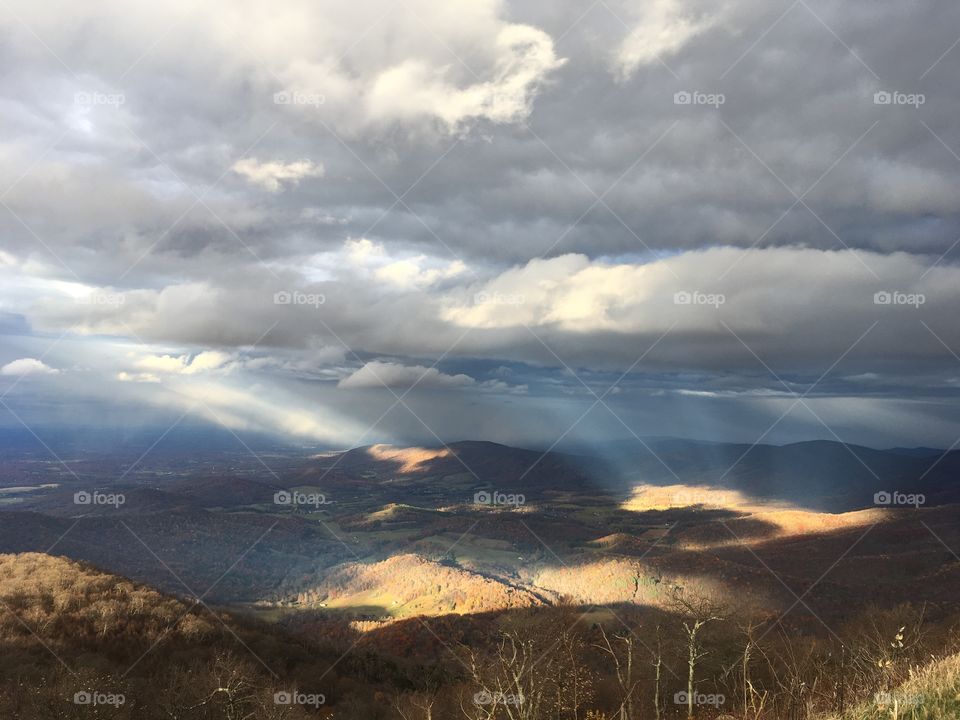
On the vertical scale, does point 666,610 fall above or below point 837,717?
below

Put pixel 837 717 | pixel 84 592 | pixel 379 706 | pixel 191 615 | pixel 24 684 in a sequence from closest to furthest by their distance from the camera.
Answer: pixel 837 717 < pixel 24 684 < pixel 379 706 < pixel 84 592 < pixel 191 615

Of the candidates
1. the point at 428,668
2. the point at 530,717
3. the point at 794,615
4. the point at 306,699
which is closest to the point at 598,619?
the point at 794,615

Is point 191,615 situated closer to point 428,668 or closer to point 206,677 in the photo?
point 206,677

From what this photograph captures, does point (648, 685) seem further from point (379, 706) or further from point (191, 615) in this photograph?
point (191, 615)

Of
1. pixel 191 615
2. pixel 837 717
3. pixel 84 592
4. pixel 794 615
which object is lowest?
pixel 794 615

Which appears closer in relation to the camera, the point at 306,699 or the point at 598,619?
the point at 306,699

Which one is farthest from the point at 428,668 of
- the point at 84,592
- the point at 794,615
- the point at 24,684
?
the point at 794,615

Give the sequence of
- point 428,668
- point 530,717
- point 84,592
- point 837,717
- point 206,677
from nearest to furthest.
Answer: point 837,717, point 530,717, point 206,677, point 84,592, point 428,668

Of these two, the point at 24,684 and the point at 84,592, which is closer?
the point at 24,684

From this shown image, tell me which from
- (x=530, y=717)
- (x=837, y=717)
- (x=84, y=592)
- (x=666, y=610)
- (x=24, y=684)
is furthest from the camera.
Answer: (x=666, y=610)
